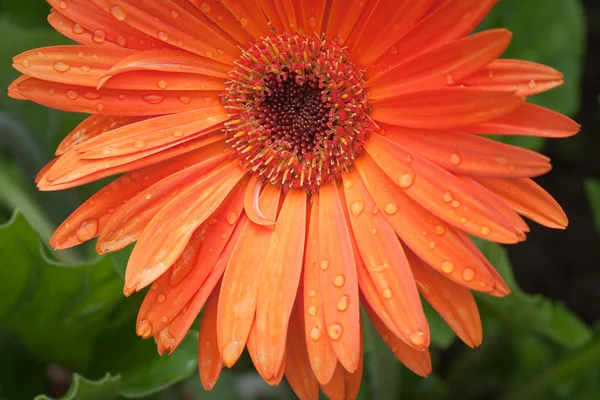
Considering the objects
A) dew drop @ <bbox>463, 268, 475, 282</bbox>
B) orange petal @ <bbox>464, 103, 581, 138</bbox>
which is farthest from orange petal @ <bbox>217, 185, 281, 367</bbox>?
orange petal @ <bbox>464, 103, 581, 138</bbox>

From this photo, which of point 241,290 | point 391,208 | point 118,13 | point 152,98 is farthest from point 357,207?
point 118,13

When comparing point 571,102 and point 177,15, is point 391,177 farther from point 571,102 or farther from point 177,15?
point 571,102

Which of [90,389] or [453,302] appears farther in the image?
[90,389]

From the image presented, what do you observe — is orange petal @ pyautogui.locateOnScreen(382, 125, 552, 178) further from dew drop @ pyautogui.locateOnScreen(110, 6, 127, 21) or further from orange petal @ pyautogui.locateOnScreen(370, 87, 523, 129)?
dew drop @ pyautogui.locateOnScreen(110, 6, 127, 21)

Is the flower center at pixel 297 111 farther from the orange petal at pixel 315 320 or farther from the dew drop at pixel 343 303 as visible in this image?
the dew drop at pixel 343 303

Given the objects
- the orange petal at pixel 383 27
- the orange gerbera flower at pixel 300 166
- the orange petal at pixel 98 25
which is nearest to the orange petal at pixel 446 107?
the orange gerbera flower at pixel 300 166

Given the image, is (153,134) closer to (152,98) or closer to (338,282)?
(152,98)

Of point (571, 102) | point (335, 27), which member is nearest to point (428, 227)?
point (335, 27)
